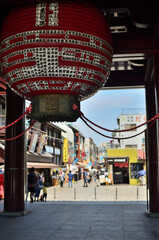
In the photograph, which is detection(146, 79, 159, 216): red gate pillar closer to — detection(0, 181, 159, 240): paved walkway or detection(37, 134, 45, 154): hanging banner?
detection(0, 181, 159, 240): paved walkway

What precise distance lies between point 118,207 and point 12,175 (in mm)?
3843

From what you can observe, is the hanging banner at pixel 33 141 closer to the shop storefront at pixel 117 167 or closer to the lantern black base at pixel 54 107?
the shop storefront at pixel 117 167

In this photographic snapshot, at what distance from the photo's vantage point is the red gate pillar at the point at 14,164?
32.1ft

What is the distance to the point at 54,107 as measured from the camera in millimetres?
3664

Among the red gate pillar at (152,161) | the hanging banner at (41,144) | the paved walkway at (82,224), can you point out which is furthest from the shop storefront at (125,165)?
the red gate pillar at (152,161)

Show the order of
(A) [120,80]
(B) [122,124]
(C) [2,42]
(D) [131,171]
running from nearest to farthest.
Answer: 1. (C) [2,42]
2. (A) [120,80]
3. (D) [131,171]
4. (B) [122,124]

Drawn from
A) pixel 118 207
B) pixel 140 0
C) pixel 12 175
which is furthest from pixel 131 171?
pixel 140 0

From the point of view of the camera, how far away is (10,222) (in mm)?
8461

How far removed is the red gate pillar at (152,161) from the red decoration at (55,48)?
5.96 metres

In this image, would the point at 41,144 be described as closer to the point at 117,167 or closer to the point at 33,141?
the point at 33,141

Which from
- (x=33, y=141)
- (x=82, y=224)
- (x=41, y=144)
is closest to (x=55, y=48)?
(x=82, y=224)

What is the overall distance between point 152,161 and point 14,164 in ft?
13.9

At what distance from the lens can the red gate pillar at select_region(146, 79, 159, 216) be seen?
368 inches

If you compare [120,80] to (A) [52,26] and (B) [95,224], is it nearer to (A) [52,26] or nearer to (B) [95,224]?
(B) [95,224]
